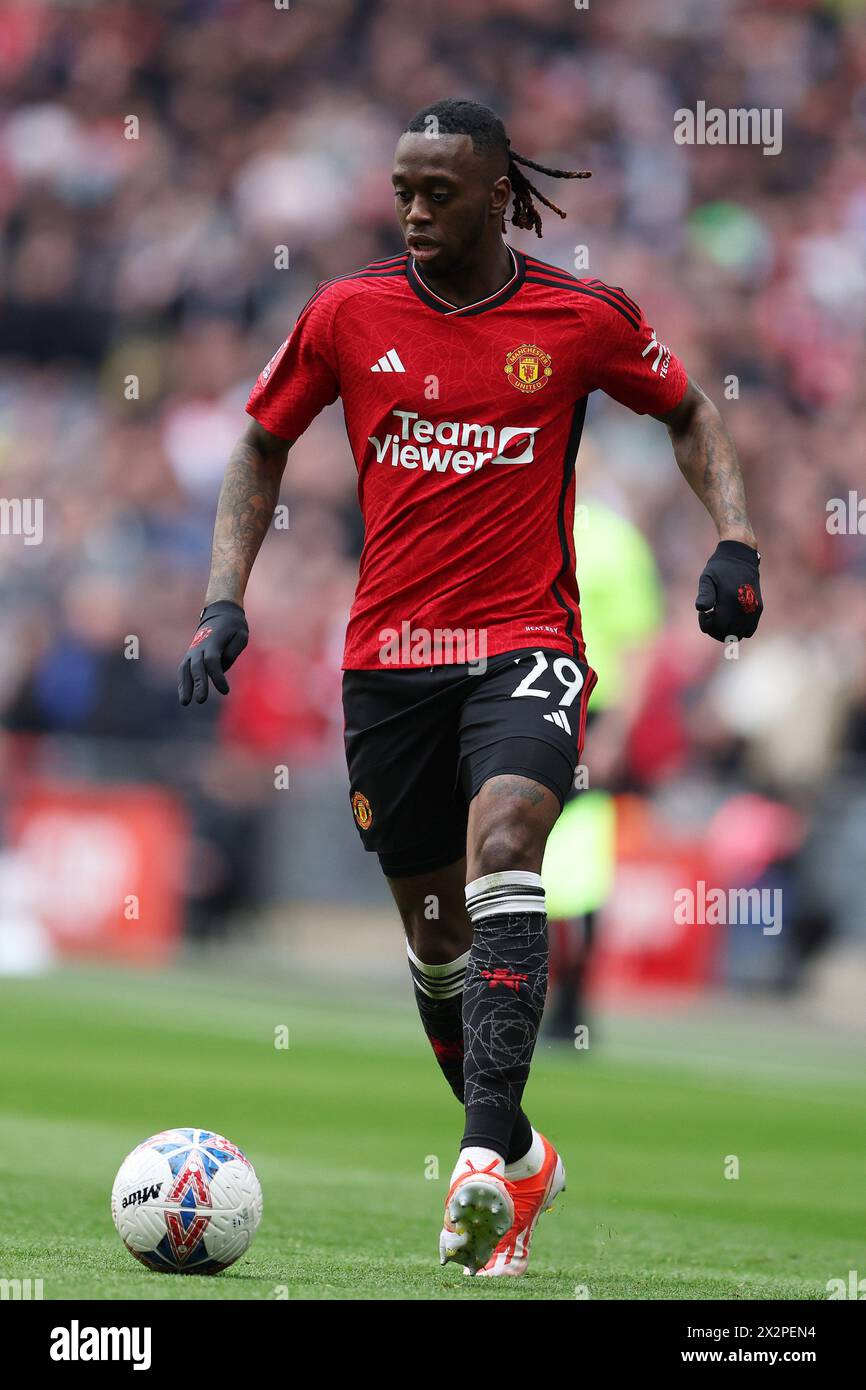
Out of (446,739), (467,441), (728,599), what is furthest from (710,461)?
(446,739)

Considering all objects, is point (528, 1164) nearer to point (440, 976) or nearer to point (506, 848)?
point (440, 976)

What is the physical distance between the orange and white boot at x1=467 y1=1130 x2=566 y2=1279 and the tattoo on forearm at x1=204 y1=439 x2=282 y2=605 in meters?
1.60

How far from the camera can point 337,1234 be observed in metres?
6.34

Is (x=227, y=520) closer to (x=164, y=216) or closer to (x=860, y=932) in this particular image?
(x=860, y=932)

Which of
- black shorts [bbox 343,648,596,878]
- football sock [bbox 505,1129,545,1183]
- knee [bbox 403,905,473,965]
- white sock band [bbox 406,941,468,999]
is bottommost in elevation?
football sock [bbox 505,1129,545,1183]

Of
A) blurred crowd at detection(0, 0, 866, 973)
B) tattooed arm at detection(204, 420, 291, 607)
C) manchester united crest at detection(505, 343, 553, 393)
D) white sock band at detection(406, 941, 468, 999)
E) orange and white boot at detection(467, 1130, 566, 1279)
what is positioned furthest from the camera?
blurred crowd at detection(0, 0, 866, 973)

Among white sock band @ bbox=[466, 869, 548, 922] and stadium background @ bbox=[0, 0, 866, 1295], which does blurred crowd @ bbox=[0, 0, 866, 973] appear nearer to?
stadium background @ bbox=[0, 0, 866, 1295]

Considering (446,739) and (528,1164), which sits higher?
(446,739)

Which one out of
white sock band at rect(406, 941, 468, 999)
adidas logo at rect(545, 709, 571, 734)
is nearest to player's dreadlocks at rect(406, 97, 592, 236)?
adidas logo at rect(545, 709, 571, 734)

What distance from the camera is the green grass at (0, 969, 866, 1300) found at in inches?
222

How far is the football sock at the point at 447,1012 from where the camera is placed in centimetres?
607

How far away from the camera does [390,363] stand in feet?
19.4

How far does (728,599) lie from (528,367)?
0.75m

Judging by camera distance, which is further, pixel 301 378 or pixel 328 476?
pixel 328 476
